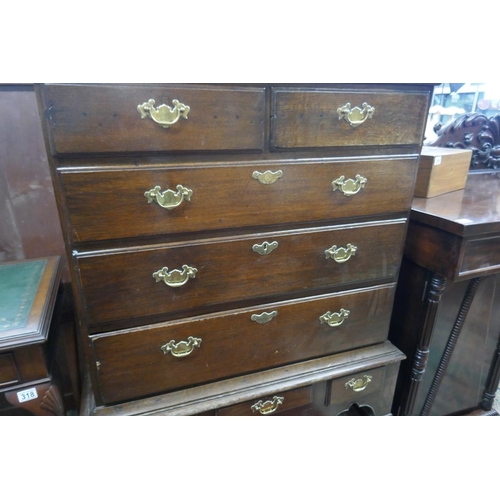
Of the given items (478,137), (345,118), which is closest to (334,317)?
(345,118)

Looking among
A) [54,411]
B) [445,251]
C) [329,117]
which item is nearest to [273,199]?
[329,117]

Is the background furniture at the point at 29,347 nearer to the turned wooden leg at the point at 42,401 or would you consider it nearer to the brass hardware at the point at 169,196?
the turned wooden leg at the point at 42,401

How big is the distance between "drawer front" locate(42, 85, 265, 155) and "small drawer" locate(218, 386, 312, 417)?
2.24 feet

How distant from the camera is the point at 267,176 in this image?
80cm

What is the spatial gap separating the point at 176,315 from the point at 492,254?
0.83 metres

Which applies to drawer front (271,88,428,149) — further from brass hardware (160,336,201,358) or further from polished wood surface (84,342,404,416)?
polished wood surface (84,342,404,416)

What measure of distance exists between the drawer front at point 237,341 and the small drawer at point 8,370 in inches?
7.4

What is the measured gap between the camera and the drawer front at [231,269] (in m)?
0.79

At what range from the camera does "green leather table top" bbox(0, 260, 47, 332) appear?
846 millimetres

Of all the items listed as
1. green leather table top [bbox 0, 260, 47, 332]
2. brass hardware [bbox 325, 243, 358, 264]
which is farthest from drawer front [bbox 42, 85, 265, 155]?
green leather table top [bbox 0, 260, 47, 332]

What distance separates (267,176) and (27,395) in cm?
77

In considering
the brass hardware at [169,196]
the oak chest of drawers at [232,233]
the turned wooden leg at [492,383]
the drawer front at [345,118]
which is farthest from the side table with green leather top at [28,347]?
the turned wooden leg at [492,383]

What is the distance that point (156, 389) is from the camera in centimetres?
93

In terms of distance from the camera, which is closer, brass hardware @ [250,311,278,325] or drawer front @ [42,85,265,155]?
drawer front @ [42,85,265,155]
